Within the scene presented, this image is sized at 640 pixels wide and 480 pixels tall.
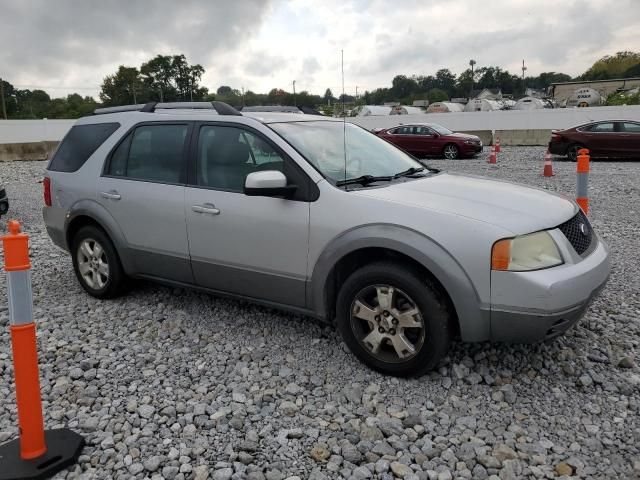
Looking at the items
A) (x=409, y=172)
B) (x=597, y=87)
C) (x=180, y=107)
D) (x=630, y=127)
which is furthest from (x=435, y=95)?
(x=409, y=172)

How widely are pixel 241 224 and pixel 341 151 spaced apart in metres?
0.95

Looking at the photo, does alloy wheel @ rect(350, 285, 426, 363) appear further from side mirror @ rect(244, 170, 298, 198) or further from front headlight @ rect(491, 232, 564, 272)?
side mirror @ rect(244, 170, 298, 198)

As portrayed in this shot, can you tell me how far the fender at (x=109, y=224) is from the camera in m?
4.86

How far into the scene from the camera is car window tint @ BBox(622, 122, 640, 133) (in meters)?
17.1

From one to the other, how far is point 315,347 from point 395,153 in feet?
5.89

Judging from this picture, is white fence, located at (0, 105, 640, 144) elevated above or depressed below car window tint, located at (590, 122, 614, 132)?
above

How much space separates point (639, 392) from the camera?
3375 millimetres

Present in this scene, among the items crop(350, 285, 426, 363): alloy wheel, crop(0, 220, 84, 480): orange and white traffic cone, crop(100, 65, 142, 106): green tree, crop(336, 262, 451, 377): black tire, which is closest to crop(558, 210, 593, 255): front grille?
crop(336, 262, 451, 377): black tire

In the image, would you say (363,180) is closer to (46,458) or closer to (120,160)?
(120,160)

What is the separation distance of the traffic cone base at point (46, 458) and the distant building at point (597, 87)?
72.1 m

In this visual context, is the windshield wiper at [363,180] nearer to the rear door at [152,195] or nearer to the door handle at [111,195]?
the rear door at [152,195]

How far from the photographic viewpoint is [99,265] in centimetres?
516

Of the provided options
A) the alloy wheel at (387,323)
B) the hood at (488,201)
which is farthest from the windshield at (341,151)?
the alloy wheel at (387,323)

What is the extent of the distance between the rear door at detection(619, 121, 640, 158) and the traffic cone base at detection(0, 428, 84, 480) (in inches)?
712
